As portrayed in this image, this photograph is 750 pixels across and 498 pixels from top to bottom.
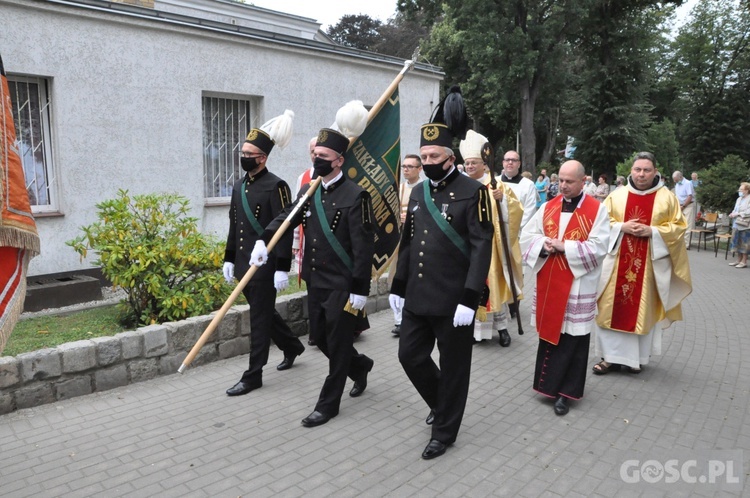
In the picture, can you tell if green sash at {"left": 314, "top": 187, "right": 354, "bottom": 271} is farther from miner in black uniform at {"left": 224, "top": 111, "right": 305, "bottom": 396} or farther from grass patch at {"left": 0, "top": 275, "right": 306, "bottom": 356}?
grass patch at {"left": 0, "top": 275, "right": 306, "bottom": 356}

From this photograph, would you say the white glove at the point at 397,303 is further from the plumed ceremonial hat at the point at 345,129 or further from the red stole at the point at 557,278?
the red stole at the point at 557,278

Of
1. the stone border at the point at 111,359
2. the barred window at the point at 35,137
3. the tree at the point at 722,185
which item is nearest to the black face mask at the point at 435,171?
the stone border at the point at 111,359

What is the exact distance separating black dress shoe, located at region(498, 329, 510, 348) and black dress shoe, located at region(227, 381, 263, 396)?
2.97 metres

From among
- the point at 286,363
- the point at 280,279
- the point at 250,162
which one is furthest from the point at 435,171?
the point at 286,363

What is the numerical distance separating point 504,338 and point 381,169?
2.85 meters

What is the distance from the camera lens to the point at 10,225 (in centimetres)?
259

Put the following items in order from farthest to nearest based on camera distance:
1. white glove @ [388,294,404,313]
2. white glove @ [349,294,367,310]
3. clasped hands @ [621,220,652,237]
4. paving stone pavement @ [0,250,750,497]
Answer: clasped hands @ [621,220,652,237], white glove @ [349,294,367,310], white glove @ [388,294,404,313], paving stone pavement @ [0,250,750,497]

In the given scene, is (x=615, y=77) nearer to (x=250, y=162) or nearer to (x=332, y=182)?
(x=250, y=162)

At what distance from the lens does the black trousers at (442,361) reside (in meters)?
4.09

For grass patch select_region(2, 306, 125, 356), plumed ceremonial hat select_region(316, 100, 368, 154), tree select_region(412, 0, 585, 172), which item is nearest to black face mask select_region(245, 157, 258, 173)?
plumed ceremonial hat select_region(316, 100, 368, 154)

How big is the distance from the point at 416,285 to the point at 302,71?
320 inches

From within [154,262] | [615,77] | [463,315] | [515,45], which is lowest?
[154,262]

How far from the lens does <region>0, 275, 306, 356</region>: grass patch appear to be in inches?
205

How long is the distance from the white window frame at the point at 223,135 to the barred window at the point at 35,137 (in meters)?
2.48
